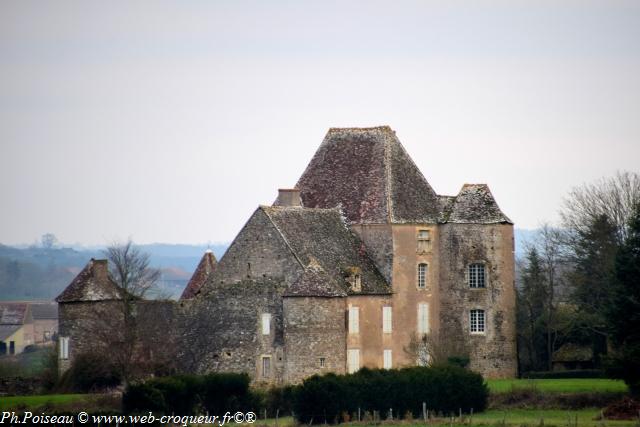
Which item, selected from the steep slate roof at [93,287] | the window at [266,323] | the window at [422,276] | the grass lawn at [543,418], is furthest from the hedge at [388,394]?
the steep slate roof at [93,287]

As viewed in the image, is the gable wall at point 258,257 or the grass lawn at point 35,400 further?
the gable wall at point 258,257

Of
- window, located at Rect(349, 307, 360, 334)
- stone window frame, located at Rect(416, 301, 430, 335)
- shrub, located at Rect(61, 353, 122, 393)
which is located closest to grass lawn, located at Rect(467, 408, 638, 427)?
window, located at Rect(349, 307, 360, 334)

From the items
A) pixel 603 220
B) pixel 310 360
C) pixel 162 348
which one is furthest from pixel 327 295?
pixel 603 220

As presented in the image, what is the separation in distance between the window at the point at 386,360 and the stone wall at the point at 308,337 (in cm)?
396

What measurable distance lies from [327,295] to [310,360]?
2964 mm

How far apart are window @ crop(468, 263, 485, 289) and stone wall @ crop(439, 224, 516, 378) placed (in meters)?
0.25

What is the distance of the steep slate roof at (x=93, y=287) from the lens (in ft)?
251

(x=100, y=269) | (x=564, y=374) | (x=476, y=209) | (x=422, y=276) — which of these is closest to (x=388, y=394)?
(x=422, y=276)

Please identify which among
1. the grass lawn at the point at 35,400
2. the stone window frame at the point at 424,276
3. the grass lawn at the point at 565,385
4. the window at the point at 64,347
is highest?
the stone window frame at the point at 424,276

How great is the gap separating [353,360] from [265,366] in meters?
4.03

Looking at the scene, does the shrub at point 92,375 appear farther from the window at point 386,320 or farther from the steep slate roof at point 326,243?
the window at point 386,320

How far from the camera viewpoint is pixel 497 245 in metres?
79.3

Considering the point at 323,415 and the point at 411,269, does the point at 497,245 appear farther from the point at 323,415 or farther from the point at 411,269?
the point at 323,415

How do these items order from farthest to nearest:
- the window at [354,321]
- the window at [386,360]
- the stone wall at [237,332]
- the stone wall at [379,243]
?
the stone wall at [379,243], the window at [386,360], the window at [354,321], the stone wall at [237,332]
